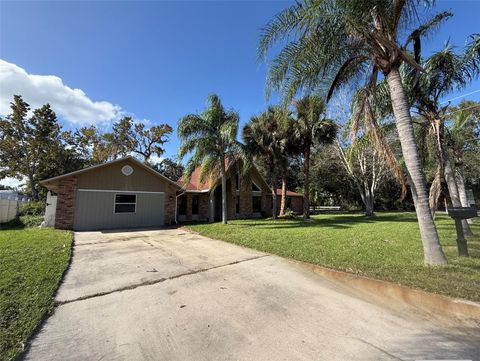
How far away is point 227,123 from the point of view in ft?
48.1

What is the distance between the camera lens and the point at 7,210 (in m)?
18.5

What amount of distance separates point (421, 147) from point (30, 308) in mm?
14302

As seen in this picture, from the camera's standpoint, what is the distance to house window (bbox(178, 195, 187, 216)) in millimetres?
20234

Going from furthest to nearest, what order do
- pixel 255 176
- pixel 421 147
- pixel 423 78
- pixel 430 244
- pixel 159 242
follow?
pixel 255 176
pixel 421 147
pixel 159 242
pixel 423 78
pixel 430 244

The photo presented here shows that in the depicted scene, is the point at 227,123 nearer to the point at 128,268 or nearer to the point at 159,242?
the point at 159,242

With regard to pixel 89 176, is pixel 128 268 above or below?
below

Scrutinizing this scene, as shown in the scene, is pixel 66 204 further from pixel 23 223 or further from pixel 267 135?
pixel 267 135

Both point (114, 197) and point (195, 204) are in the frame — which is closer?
point (114, 197)

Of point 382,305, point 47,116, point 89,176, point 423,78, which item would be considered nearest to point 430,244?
point 382,305

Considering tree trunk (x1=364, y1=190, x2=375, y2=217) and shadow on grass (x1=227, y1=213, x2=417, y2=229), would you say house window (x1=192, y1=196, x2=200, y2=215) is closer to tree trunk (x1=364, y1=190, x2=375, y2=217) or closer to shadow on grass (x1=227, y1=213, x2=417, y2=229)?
shadow on grass (x1=227, y1=213, x2=417, y2=229)

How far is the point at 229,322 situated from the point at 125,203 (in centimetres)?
1376

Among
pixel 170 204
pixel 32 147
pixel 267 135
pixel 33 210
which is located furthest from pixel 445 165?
pixel 32 147

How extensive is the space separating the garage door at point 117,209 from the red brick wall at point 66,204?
23cm

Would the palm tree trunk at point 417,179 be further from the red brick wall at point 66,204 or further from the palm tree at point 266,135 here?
the red brick wall at point 66,204
